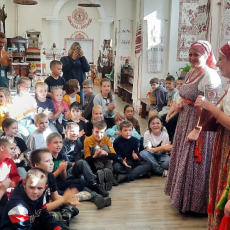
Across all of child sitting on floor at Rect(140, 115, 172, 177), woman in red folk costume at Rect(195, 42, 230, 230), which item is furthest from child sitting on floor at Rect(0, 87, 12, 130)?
woman in red folk costume at Rect(195, 42, 230, 230)

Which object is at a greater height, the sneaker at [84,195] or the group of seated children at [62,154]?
the group of seated children at [62,154]

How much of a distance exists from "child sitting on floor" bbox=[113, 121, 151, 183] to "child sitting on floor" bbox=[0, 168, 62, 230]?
1.89 meters

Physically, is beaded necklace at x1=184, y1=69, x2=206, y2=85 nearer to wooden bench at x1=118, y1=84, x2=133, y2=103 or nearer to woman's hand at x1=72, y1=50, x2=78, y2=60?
woman's hand at x1=72, y1=50, x2=78, y2=60

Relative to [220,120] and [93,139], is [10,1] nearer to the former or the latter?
[93,139]

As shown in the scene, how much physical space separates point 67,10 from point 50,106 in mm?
13570

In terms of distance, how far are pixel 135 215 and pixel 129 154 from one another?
1.23 m

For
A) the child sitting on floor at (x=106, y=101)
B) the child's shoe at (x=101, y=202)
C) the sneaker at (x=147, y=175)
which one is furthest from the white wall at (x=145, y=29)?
the child's shoe at (x=101, y=202)

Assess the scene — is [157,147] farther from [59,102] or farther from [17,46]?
[17,46]

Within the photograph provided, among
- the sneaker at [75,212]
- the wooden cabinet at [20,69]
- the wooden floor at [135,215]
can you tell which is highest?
the wooden cabinet at [20,69]

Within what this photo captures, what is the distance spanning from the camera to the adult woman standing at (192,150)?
3.07 metres

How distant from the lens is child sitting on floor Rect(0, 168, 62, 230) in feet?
7.36

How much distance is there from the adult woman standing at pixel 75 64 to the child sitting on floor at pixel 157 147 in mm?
1968

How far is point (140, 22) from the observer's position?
872cm

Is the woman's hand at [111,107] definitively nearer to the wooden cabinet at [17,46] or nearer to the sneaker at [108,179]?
the sneaker at [108,179]
